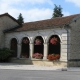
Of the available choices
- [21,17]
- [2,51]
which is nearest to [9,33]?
[2,51]

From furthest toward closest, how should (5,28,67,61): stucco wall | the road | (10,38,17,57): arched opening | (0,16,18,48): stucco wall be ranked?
(0,16,18,48): stucco wall → (10,38,17,57): arched opening → (5,28,67,61): stucco wall → the road

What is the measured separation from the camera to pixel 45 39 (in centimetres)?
2411

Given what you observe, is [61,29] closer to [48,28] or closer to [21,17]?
[48,28]

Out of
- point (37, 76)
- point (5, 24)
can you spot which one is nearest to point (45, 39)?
Result: point (5, 24)

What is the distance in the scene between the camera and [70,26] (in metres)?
22.5

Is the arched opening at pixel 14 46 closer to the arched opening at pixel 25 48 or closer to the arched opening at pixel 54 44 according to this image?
the arched opening at pixel 25 48

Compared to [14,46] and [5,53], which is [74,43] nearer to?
[5,53]

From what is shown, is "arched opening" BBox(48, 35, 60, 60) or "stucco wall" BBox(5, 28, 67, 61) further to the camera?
"arched opening" BBox(48, 35, 60, 60)

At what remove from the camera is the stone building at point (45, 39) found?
22359mm

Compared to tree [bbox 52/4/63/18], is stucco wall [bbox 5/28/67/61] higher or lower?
lower

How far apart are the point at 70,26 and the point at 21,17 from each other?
36650 mm

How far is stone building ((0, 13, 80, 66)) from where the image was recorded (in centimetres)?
2236

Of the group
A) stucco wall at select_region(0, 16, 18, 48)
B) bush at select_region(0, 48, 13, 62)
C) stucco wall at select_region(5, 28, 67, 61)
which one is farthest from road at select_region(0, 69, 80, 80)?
stucco wall at select_region(0, 16, 18, 48)

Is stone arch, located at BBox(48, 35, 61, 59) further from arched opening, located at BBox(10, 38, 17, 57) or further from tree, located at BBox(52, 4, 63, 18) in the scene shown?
tree, located at BBox(52, 4, 63, 18)
